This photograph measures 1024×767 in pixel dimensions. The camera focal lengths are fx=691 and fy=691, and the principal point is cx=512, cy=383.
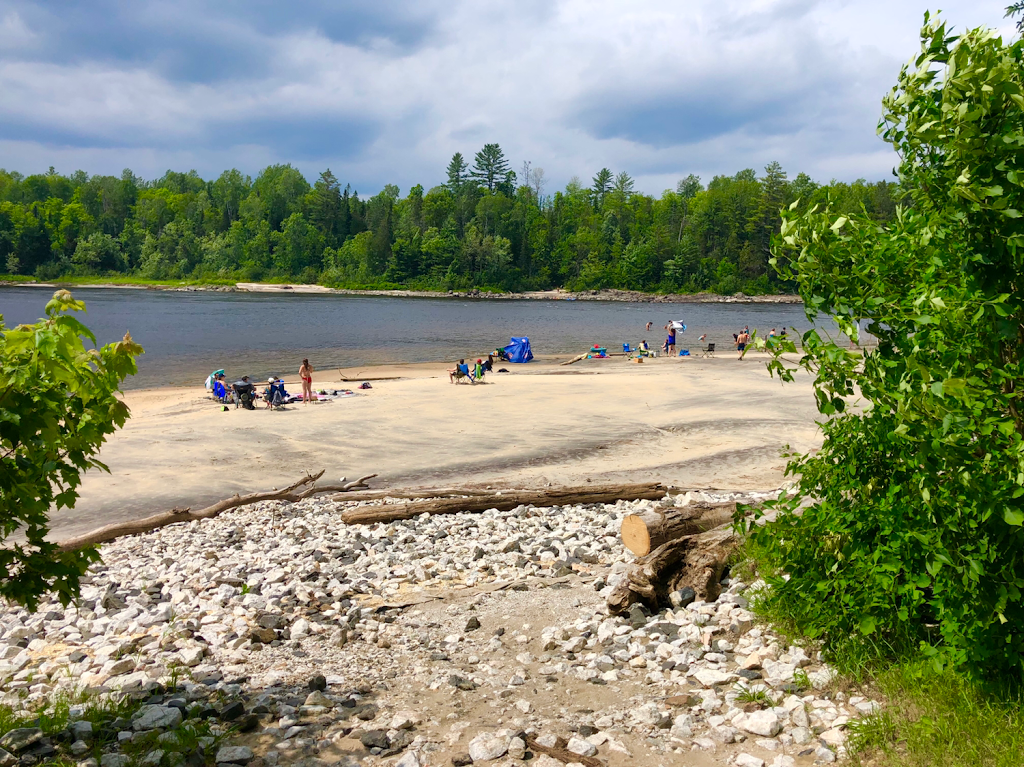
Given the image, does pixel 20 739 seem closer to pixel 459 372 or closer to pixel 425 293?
pixel 459 372

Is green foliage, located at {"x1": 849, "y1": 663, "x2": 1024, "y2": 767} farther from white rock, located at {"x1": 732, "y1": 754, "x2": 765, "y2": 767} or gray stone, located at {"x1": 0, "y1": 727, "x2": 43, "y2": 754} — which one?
gray stone, located at {"x1": 0, "y1": 727, "x2": 43, "y2": 754}

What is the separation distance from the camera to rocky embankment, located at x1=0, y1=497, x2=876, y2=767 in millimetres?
4691

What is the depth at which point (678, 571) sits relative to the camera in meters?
7.37

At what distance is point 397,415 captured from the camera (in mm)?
22906

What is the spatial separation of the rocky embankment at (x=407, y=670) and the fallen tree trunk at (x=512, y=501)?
202cm

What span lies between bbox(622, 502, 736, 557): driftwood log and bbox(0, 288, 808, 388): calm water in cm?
3460

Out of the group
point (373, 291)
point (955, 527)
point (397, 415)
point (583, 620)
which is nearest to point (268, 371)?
point (397, 415)

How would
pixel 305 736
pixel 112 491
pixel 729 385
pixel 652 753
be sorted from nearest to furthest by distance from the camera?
pixel 652 753 → pixel 305 736 → pixel 112 491 → pixel 729 385

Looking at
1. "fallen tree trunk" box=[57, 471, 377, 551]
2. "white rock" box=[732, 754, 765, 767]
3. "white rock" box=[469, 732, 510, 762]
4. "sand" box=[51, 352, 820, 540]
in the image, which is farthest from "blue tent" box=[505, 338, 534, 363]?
"white rock" box=[732, 754, 765, 767]

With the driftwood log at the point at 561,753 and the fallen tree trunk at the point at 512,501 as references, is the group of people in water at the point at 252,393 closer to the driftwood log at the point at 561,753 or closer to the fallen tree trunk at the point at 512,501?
the fallen tree trunk at the point at 512,501

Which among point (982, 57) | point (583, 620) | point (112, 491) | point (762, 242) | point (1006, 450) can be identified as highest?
point (762, 242)

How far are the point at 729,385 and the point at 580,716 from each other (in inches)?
1011

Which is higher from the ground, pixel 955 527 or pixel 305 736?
pixel 955 527

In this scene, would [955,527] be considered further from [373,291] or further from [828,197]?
[373,291]
